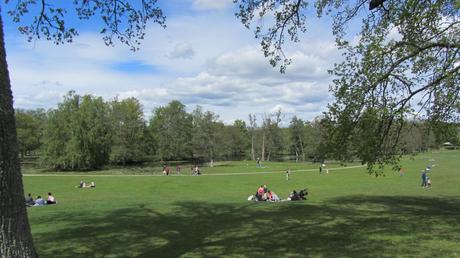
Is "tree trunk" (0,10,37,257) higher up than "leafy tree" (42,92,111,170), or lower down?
lower down

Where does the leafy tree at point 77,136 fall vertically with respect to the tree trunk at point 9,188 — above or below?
above

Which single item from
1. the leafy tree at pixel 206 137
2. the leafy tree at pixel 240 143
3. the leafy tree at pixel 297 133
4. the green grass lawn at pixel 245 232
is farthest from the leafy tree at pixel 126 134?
the green grass lawn at pixel 245 232

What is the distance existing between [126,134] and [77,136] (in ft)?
39.7

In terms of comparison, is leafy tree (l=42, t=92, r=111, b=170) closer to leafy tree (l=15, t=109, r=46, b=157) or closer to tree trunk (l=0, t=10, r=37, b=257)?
leafy tree (l=15, t=109, r=46, b=157)

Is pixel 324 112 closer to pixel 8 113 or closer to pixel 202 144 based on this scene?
pixel 8 113

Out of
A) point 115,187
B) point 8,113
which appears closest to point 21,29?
point 8,113

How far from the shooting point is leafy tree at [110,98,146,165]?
89.9 m

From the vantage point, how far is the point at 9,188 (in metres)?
5.25

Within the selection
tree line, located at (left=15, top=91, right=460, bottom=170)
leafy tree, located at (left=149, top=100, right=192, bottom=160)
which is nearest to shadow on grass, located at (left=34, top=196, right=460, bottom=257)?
tree line, located at (left=15, top=91, right=460, bottom=170)

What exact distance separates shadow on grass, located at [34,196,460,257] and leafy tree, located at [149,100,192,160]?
84.1m

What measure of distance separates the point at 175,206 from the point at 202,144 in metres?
83.2

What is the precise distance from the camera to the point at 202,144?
337 ft

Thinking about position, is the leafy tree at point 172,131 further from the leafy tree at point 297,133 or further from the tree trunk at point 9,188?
the tree trunk at point 9,188

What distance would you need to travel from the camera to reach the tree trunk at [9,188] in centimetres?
519
